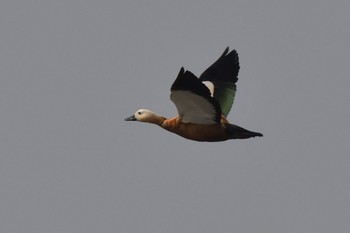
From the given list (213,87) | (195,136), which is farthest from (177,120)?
(213,87)

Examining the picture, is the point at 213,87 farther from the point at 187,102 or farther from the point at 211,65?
the point at 187,102

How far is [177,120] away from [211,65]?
9.72 ft

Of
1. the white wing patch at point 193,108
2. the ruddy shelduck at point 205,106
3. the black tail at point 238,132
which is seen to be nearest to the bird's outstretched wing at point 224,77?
the ruddy shelduck at point 205,106

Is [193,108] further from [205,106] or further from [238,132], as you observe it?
[238,132]

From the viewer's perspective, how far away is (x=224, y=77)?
78.0ft

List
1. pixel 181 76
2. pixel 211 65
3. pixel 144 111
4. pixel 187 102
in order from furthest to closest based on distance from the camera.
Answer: pixel 211 65 < pixel 144 111 < pixel 187 102 < pixel 181 76

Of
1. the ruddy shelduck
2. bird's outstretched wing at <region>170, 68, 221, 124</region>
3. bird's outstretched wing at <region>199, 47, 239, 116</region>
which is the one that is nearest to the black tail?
the ruddy shelduck

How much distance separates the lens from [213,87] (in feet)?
77.5

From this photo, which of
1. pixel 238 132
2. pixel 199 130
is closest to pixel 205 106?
pixel 199 130

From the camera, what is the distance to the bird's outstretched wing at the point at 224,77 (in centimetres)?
2342

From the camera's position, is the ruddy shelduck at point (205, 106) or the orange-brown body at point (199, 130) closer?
the ruddy shelduck at point (205, 106)

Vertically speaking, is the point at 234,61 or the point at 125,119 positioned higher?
the point at 234,61

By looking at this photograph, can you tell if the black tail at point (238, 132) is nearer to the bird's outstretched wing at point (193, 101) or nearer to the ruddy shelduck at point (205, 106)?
the ruddy shelduck at point (205, 106)

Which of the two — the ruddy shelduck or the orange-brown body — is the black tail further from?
the orange-brown body
